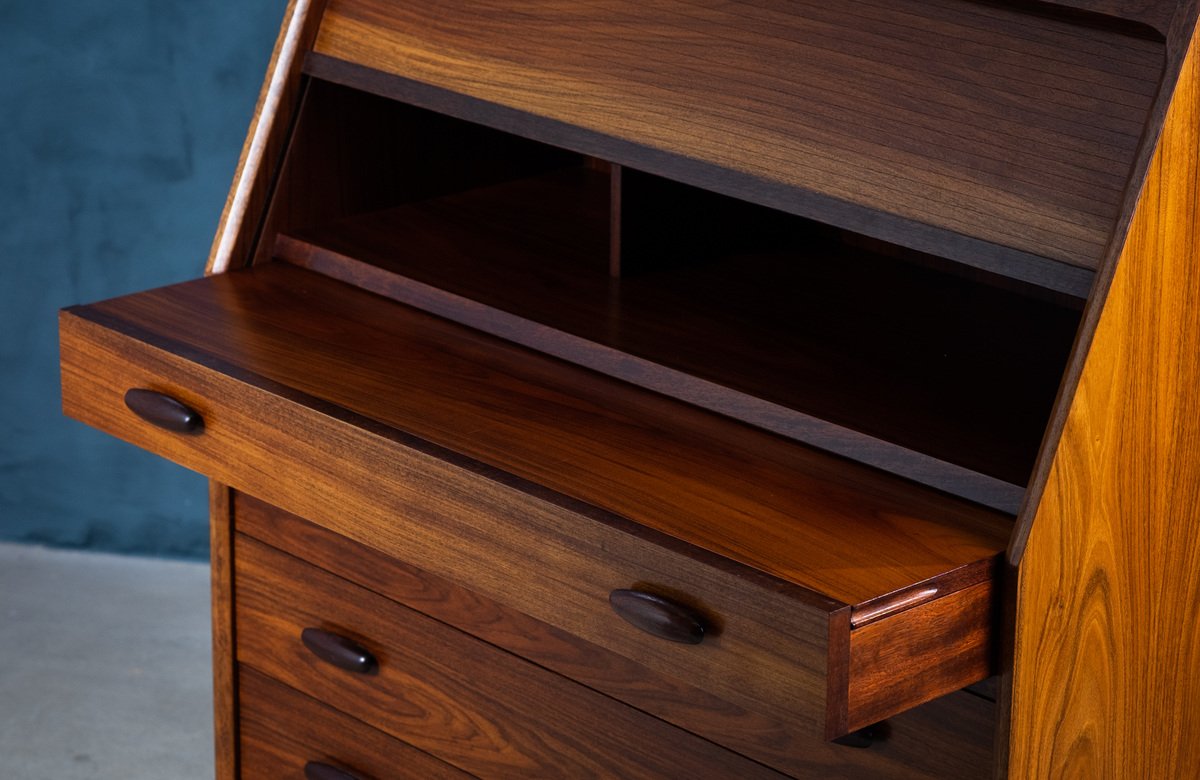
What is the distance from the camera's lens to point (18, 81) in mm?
2928

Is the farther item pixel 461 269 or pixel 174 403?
pixel 461 269

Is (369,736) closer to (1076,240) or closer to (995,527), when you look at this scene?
(995,527)

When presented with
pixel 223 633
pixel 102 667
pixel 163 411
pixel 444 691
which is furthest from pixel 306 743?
pixel 102 667

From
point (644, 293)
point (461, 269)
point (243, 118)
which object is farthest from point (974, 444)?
point (243, 118)

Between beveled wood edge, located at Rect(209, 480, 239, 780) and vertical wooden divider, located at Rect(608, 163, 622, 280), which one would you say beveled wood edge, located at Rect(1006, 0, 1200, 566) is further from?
beveled wood edge, located at Rect(209, 480, 239, 780)

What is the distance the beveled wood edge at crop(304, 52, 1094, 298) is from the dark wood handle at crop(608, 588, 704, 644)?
36 cm

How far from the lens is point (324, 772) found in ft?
6.21

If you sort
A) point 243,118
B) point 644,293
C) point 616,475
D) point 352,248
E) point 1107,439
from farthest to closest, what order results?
point 243,118 → point 352,248 → point 644,293 → point 616,475 → point 1107,439

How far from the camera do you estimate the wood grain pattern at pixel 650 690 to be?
4.43 feet

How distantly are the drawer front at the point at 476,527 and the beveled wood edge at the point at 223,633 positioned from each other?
26 cm

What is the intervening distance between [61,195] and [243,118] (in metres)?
0.39

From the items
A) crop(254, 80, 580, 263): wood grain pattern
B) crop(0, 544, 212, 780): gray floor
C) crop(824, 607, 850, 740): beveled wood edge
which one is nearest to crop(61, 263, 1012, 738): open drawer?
crop(824, 607, 850, 740): beveled wood edge

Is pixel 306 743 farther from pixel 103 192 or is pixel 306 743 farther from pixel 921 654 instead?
pixel 103 192

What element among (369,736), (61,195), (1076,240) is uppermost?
(1076,240)
